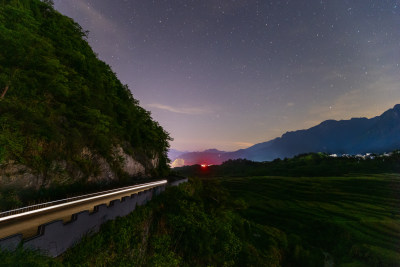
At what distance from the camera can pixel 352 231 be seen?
178 feet

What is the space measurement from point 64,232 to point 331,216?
270ft

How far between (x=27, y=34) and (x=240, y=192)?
89444 mm

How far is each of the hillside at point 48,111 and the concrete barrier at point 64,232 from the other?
16.4 ft

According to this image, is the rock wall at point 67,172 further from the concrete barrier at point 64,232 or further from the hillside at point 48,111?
the concrete barrier at point 64,232

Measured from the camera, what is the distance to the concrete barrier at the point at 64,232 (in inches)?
192

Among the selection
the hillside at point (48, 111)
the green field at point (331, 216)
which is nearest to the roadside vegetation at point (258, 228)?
the green field at point (331, 216)

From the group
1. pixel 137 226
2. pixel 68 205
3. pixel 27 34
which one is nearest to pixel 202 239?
pixel 137 226

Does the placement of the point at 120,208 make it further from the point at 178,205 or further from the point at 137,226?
the point at 178,205

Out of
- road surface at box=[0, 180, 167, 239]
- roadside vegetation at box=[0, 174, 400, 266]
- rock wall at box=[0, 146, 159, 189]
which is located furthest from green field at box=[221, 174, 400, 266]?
road surface at box=[0, 180, 167, 239]

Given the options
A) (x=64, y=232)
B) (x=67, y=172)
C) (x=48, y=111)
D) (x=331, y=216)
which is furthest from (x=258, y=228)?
(x=64, y=232)

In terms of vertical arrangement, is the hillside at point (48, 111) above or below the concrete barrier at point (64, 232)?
above

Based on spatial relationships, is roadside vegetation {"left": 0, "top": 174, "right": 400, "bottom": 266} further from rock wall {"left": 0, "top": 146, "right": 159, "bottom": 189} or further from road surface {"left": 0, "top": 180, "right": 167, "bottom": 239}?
rock wall {"left": 0, "top": 146, "right": 159, "bottom": 189}

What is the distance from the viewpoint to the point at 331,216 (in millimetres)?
66125

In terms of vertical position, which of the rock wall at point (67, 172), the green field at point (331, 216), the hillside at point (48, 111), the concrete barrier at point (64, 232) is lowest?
the green field at point (331, 216)
